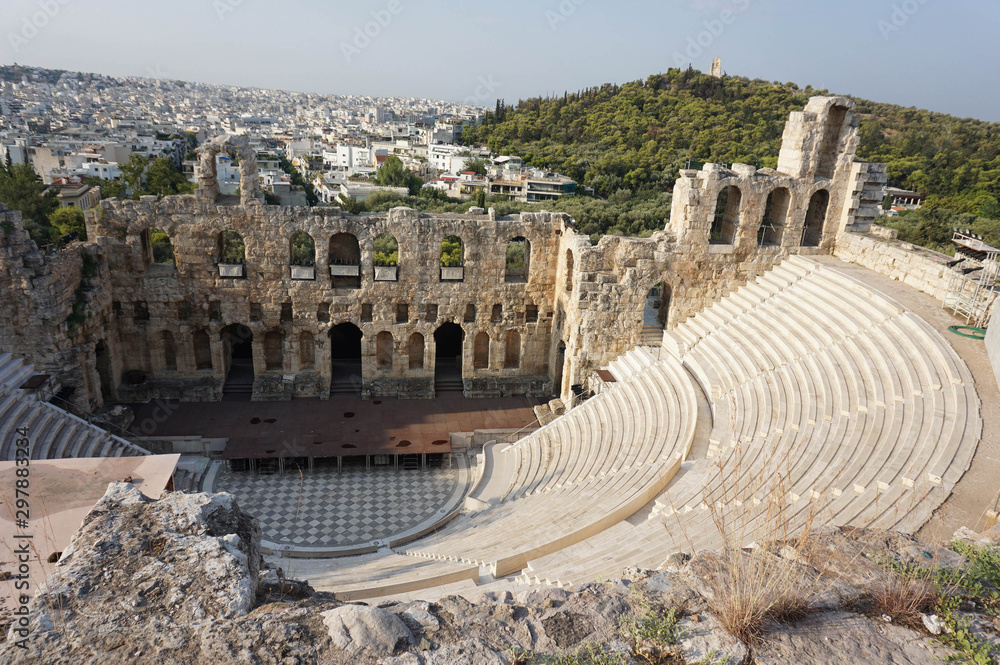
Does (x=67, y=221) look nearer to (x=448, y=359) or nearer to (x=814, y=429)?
Result: (x=448, y=359)

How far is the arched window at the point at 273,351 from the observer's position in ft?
71.4

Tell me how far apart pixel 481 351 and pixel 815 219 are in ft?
40.7

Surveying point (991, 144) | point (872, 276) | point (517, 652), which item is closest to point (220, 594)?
point (517, 652)

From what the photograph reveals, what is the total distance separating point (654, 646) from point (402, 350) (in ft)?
58.4

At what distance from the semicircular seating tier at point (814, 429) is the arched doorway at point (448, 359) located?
27.7 ft

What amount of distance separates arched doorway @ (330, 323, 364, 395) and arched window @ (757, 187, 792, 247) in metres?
14.5

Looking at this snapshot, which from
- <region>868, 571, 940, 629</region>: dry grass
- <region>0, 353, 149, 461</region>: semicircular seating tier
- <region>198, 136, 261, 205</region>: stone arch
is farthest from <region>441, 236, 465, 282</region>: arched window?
<region>868, 571, 940, 629</region>: dry grass

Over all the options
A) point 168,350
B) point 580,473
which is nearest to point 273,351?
point 168,350

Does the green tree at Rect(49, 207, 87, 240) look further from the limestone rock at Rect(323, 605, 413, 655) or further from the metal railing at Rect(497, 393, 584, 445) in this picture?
the limestone rock at Rect(323, 605, 413, 655)

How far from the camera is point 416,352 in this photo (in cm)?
2245

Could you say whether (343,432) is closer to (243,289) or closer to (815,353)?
(243,289)

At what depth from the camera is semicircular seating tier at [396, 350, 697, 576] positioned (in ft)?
39.4

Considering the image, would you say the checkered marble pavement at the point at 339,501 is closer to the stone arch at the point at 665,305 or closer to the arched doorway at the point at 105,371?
the arched doorway at the point at 105,371

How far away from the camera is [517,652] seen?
14.5 feet
